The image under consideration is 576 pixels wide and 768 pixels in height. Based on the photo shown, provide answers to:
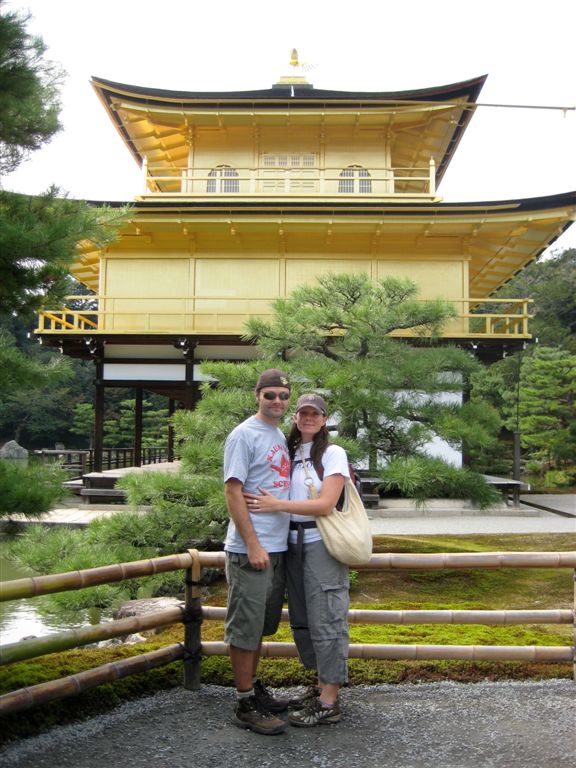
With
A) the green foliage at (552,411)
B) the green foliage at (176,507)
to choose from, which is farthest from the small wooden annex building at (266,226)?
the green foliage at (176,507)

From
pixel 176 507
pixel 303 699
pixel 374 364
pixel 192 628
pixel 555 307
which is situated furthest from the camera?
pixel 555 307

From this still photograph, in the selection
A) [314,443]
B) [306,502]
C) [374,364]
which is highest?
[374,364]

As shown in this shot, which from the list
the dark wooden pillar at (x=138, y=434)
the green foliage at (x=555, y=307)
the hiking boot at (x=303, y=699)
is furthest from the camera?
the green foliage at (x=555, y=307)

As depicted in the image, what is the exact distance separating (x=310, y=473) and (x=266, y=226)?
1069 cm

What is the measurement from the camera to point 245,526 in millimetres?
2707

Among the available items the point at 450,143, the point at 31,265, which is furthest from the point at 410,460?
the point at 450,143

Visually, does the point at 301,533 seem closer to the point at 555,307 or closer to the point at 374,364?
the point at 374,364

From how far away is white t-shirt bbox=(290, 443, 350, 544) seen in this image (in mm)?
2791

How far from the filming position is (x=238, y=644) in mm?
2787

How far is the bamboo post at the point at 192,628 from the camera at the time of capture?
3.26m

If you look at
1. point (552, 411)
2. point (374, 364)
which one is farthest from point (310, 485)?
point (552, 411)

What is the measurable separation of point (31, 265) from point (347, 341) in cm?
567

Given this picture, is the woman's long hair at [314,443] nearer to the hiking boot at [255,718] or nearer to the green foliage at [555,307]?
the hiking boot at [255,718]

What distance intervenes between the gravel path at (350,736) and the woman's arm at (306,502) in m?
0.86
